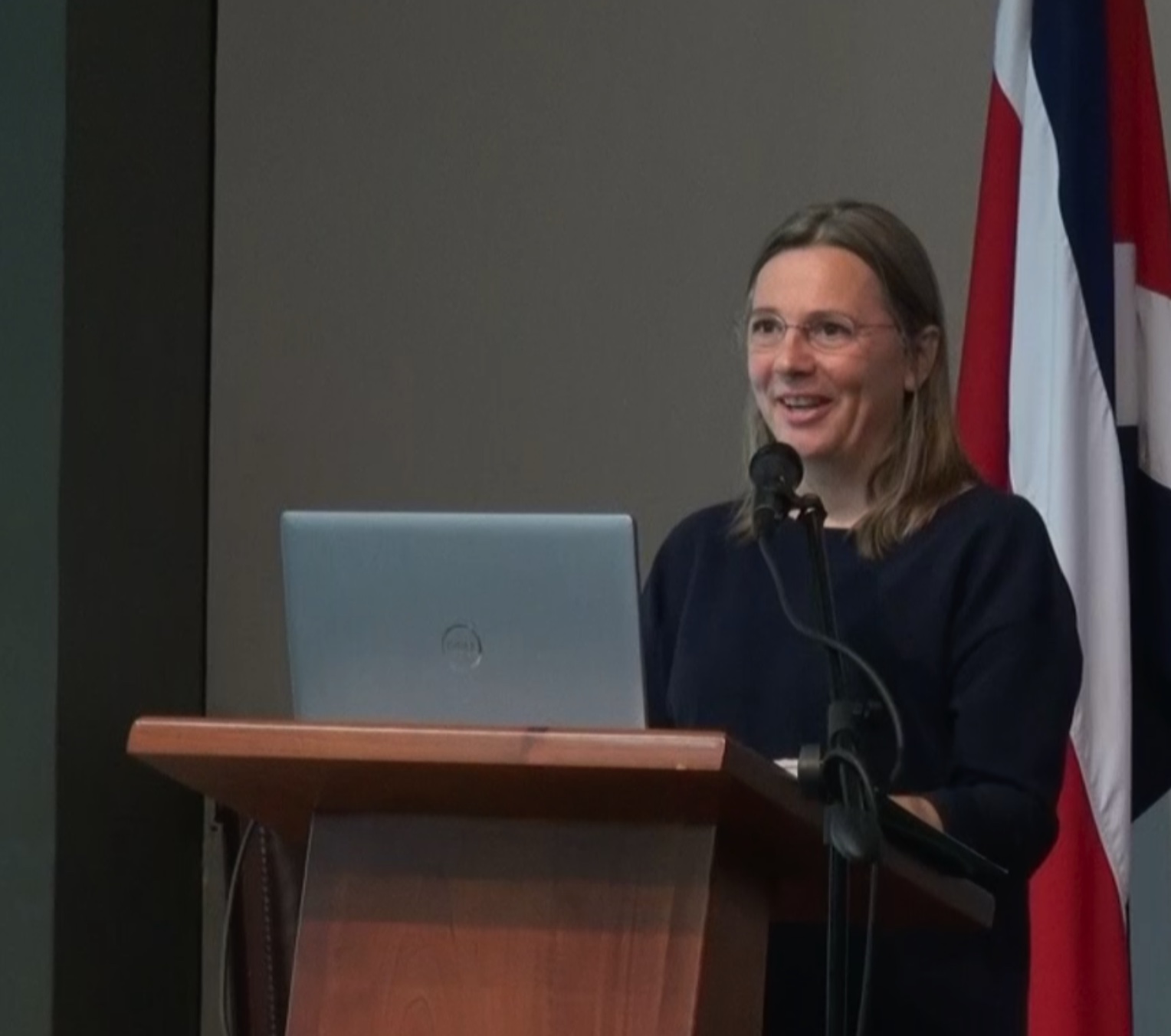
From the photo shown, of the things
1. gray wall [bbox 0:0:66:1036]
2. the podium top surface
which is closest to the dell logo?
the podium top surface

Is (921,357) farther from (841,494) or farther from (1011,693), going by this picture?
(1011,693)

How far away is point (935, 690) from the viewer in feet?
7.86

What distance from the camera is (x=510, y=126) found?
4184mm

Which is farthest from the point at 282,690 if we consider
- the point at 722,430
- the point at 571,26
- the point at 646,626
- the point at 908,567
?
the point at 908,567

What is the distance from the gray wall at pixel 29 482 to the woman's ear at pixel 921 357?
1.64m

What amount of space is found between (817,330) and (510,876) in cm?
87

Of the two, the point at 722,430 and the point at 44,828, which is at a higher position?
the point at 722,430

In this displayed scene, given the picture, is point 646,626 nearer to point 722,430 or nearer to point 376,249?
point 722,430

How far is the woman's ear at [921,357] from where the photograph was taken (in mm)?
2621

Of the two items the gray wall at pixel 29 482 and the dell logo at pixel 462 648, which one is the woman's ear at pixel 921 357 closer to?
the dell logo at pixel 462 648

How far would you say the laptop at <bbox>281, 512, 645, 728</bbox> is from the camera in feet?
6.28

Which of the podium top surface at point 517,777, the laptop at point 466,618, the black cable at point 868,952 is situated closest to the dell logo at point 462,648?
the laptop at point 466,618

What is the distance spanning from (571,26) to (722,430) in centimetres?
77

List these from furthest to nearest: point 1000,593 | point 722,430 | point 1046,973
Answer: point 722,430
point 1046,973
point 1000,593
